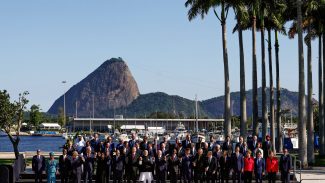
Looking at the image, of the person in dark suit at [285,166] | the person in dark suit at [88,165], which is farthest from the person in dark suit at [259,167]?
the person in dark suit at [88,165]

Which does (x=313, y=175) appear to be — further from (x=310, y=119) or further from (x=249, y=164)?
(x=310, y=119)

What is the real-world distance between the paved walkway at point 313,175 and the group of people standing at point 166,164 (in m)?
3.05

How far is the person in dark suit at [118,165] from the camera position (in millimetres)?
25047

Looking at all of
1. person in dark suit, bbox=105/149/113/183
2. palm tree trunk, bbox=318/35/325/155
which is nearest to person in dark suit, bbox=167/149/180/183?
person in dark suit, bbox=105/149/113/183

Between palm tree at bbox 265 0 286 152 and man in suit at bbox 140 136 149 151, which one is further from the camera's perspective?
palm tree at bbox 265 0 286 152

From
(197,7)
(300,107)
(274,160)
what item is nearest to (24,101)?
(197,7)

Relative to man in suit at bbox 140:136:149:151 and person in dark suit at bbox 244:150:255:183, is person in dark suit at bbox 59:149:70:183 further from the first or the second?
person in dark suit at bbox 244:150:255:183

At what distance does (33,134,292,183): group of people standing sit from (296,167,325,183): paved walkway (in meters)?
3.05

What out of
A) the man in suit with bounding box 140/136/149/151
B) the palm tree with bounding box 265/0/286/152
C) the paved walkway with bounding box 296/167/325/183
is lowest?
the paved walkway with bounding box 296/167/325/183

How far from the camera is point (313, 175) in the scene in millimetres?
30766

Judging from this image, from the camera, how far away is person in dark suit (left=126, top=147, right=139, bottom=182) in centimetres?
2481

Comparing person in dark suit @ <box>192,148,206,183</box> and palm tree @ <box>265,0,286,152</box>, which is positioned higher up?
palm tree @ <box>265,0,286,152</box>


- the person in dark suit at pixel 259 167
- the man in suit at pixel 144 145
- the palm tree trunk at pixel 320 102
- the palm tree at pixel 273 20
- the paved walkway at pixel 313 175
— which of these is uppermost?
the palm tree at pixel 273 20

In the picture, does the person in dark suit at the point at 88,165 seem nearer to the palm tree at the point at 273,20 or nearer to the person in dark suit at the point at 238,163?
the person in dark suit at the point at 238,163
